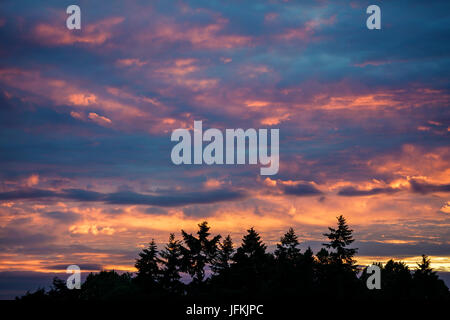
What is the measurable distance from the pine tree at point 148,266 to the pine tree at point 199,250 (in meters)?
6.83

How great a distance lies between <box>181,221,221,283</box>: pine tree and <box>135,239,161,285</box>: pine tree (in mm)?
6830

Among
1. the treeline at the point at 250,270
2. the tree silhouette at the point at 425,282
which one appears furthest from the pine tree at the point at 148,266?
the tree silhouette at the point at 425,282

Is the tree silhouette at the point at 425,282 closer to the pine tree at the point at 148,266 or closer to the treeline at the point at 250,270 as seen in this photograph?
the treeline at the point at 250,270

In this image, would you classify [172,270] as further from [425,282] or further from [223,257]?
[425,282]

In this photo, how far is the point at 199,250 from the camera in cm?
8525

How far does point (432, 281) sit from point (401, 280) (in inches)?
416

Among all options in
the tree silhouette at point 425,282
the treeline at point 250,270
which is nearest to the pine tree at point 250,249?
the treeline at point 250,270

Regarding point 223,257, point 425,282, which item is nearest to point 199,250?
point 223,257

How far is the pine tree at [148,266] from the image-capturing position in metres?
87.9

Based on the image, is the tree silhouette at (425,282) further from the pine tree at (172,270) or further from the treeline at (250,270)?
the pine tree at (172,270)

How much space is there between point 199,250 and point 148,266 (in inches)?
423

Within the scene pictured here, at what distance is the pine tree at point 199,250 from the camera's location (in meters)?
84.1

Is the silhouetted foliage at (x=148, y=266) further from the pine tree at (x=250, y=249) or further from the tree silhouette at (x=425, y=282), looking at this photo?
the tree silhouette at (x=425, y=282)
